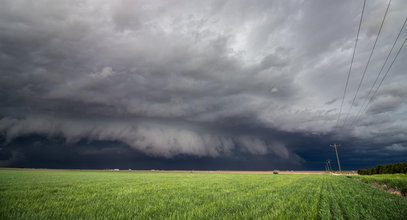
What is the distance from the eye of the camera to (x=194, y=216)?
8.87 metres

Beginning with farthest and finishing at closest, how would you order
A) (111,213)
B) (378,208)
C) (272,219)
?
(378,208) < (111,213) < (272,219)

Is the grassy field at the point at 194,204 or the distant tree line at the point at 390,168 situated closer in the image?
the grassy field at the point at 194,204

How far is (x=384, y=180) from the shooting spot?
3067 centimetres

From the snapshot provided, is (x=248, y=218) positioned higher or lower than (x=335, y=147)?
lower

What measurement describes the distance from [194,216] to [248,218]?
2.29 m

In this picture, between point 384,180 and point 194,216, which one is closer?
point 194,216

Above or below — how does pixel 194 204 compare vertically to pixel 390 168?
below

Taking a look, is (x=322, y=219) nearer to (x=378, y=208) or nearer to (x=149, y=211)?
(x=378, y=208)

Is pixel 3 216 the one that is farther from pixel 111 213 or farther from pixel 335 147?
pixel 335 147

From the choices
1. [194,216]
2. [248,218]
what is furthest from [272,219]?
[194,216]

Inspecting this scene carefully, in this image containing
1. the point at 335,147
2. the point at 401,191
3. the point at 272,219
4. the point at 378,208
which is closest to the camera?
the point at 272,219

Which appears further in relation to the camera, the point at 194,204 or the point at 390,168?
the point at 390,168

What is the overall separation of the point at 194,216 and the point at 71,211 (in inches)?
234

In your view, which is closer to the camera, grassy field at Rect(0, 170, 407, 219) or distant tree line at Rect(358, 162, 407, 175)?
grassy field at Rect(0, 170, 407, 219)
